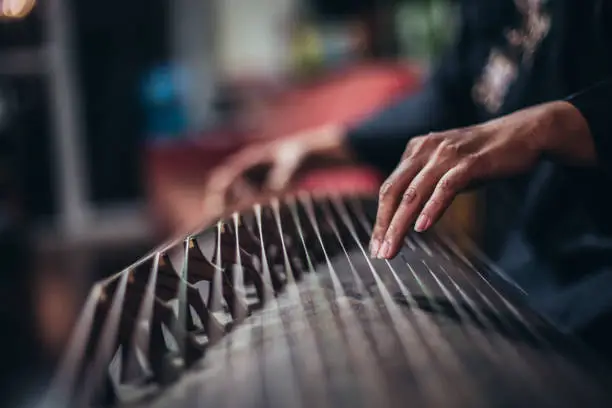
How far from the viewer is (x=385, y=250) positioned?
1.88 ft

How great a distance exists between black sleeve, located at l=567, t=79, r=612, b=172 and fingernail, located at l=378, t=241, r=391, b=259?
22 centimetres

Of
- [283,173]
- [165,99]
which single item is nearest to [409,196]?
[283,173]

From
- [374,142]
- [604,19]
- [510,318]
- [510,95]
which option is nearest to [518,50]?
[510,95]

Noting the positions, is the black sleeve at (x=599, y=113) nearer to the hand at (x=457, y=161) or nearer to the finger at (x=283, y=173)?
the hand at (x=457, y=161)

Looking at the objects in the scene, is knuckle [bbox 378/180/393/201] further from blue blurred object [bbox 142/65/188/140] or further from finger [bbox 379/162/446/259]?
blue blurred object [bbox 142/65/188/140]

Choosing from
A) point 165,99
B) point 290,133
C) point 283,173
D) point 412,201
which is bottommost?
point 165,99

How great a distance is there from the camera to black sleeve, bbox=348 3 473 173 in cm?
121

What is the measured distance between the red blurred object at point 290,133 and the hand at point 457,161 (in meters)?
1.23

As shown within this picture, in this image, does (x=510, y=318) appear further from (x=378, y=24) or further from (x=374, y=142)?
(x=378, y=24)

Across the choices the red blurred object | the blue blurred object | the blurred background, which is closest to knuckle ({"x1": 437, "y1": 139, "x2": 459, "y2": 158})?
the red blurred object

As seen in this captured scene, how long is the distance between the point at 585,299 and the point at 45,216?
4.07 metres

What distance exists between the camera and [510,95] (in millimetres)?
978

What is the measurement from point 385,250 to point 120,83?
418 centimetres

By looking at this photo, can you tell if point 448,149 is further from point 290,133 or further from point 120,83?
point 120,83
